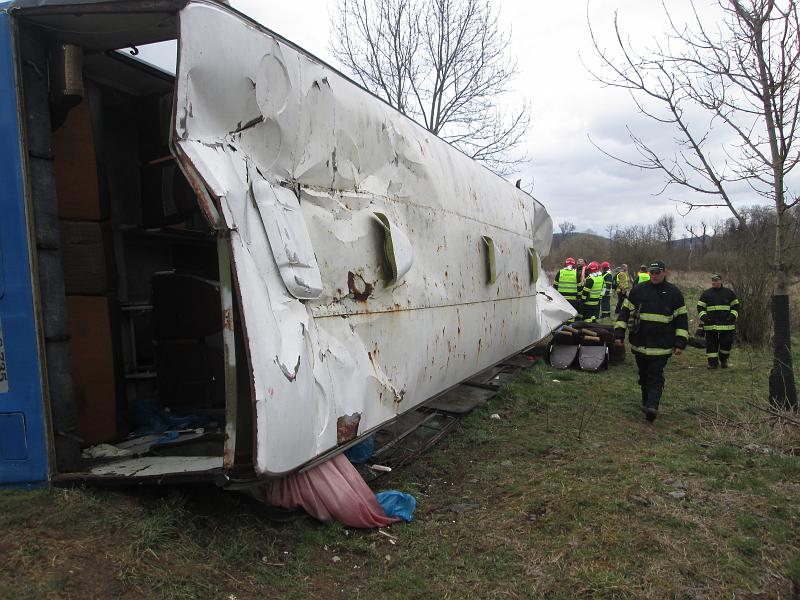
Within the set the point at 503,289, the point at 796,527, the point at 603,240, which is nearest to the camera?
the point at 796,527

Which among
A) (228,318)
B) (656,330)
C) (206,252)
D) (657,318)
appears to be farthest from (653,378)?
(228,318)

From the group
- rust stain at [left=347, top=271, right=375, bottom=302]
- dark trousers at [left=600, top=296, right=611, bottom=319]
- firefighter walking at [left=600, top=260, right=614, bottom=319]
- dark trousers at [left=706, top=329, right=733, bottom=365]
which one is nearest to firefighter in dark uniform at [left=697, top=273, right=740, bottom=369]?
dark trousers at [left=706, top=329, right=733, bottom=365]

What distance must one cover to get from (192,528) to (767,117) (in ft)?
17.6

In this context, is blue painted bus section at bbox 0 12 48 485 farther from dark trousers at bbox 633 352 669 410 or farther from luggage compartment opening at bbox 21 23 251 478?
dark trousers at bbox 633 352 669 410

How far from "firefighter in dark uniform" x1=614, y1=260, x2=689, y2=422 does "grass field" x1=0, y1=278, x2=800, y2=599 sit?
1482mm

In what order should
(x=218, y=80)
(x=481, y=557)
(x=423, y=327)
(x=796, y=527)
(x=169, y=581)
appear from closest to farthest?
(x=169, y=581), (x=218, y=80), (x=481, y=557), (x=796, y=527), (x=423, y=327)

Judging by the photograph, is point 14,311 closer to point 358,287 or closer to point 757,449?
point 358,287

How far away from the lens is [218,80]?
268 centimetres

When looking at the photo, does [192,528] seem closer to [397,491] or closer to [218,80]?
[397,491]

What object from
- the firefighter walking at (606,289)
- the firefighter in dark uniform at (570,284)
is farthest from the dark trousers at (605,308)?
the firefighter in dark uniform at (570,284)

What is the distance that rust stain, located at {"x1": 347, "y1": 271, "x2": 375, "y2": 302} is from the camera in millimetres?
3373

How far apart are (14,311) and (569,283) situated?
38.9ft

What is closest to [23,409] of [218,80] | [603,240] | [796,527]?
[218,80]

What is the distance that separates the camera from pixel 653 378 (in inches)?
243
